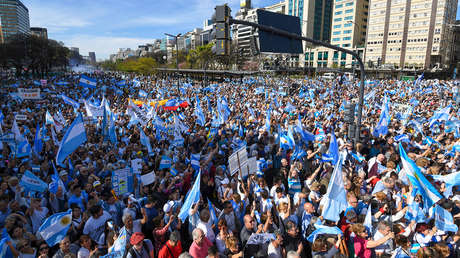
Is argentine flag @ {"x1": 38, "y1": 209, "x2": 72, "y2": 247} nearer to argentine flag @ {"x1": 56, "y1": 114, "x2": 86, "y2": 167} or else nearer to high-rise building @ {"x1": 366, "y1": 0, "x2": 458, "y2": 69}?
argentine flag @ {"x1": 56, "y1": 114, "x2": 86, "y2": 167}

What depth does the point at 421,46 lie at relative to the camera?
73750mm

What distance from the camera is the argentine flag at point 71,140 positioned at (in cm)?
632

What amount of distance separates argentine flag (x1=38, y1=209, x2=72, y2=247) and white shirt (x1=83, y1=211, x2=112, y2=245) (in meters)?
0.32

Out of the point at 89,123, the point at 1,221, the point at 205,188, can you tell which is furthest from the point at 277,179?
the point at 89,123

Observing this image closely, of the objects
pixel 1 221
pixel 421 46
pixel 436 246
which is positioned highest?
pixel 421 46

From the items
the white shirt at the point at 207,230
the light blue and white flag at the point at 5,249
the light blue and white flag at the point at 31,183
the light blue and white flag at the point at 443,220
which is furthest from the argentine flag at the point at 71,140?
the light blue and white flag at the point at 443,220

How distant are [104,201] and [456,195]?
6.58 meters

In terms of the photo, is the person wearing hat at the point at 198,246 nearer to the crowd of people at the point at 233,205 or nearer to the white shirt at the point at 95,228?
the crowd of people at the point at 233,205

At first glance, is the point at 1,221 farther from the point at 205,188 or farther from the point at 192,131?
the point at 192,131

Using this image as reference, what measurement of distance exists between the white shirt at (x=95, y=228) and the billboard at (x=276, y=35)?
4.54 meters

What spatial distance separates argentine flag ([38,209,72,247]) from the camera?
4.21 meters

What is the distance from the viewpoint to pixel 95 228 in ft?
15.5

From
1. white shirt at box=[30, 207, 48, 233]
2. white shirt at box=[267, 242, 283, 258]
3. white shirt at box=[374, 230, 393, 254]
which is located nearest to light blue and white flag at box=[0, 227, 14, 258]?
white shirt at box=[30, 207, 48, 233]

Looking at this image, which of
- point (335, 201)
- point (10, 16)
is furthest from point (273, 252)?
point (10, 16)
